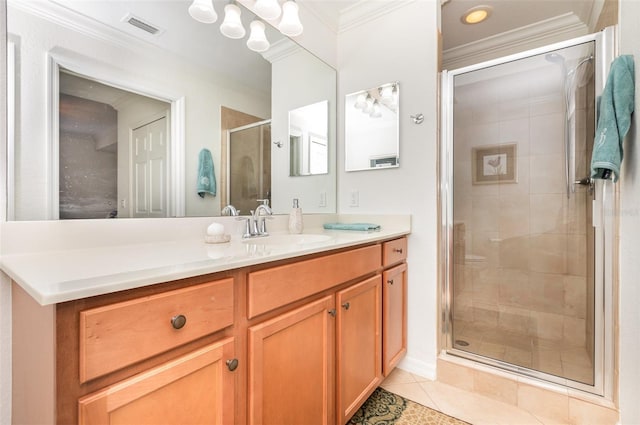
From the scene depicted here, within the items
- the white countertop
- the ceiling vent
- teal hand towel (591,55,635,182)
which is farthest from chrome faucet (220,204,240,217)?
teal hand towel (591,55,635,182)

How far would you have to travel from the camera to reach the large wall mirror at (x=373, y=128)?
188 centimetres

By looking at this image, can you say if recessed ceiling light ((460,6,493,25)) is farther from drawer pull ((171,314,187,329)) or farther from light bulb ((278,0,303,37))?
drawer pull ((171,314,187,329))

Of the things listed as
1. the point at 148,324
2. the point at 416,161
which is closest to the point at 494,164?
the point at 416,161

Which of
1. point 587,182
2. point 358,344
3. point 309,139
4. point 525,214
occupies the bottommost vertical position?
point 358,344

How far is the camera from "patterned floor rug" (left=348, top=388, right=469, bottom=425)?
1361 mm

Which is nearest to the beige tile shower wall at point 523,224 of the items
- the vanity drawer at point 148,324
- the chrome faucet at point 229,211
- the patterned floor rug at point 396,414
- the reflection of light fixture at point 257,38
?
the patterned floor rug at point 396,414

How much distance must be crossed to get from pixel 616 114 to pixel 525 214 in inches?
27.8

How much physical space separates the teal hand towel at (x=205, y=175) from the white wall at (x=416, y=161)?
1.06 m

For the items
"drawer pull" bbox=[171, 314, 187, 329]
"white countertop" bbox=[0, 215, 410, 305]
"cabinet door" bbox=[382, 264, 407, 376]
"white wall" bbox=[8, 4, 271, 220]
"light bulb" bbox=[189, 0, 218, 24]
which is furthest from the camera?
"cabinet door" bbox=[382, 264, 407, 376]

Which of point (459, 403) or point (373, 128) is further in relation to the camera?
point (373, 128)

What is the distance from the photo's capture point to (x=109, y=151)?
102 centimetres

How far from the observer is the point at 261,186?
1637mm

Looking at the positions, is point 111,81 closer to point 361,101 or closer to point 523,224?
point 361,101

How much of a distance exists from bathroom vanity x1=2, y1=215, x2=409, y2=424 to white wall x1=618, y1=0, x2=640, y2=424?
1.10m
